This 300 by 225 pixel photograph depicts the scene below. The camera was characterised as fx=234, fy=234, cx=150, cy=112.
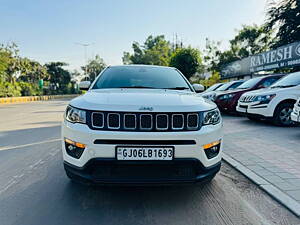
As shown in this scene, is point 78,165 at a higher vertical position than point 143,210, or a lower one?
higher

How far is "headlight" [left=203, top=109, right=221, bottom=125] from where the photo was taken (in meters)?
2.40

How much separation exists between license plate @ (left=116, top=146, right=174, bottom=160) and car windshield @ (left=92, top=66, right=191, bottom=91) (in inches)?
53.2

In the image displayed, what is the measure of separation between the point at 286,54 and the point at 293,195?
1362 centimetres

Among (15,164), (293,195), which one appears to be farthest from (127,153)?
(15,164)

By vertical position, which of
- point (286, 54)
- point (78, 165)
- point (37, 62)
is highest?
point (37, 62)

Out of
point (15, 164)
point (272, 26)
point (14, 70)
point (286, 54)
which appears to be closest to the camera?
point (15, 164)

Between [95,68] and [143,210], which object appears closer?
[143,210]

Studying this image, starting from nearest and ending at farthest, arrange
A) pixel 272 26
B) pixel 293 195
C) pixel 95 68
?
pixel 293 195, pixel 272 26, pixel 95 68

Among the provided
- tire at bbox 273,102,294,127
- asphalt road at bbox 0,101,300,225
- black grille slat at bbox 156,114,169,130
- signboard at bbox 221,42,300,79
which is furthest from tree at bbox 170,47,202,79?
black grille slat at bbox 156,114,169,130

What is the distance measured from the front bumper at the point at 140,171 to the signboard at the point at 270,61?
13485mm

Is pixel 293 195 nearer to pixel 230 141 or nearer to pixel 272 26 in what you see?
pixel 230 141

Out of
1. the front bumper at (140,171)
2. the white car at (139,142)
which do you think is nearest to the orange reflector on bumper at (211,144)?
the white car at (139,142)

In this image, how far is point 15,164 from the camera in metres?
3.74

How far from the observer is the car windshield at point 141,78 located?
3.42 m
